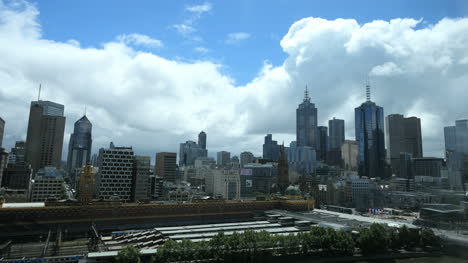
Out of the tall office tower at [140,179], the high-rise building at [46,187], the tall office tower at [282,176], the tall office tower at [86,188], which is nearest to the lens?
the tall office tower at [86,188]

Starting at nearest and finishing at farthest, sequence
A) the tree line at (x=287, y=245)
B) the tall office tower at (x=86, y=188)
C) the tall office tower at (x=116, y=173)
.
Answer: the tree line at (x=287, y=245) → the tall office tower at (x=86, y=188) → the tall office tower at (x=116, y=173)

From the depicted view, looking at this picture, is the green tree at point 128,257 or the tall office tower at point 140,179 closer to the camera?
the green tree at point 128,257

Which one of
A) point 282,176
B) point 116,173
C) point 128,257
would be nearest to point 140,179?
point 116,173

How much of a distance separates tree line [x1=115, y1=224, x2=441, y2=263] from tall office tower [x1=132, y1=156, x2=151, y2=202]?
304 ft

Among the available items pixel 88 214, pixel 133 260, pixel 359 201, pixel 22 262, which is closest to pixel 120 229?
pixel 88 214

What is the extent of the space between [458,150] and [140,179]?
419ft

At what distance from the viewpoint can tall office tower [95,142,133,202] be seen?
5187 inches

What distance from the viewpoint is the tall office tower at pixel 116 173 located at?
13175 centimetres

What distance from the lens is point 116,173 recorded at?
13438 centimetres

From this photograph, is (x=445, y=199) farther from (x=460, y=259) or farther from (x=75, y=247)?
(x=75, y=247)

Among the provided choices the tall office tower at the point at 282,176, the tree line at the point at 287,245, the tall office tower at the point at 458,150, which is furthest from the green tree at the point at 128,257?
the tall office tower at the point at 458,150

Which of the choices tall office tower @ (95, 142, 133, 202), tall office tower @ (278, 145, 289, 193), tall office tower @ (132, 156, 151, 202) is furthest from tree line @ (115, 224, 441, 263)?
tall office tower @ (132, 156, 151, 202)

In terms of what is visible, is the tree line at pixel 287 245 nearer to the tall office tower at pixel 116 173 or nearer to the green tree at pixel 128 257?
the green tree at pixel 128 257

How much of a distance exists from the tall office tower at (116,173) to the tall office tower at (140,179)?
7.62 ft
